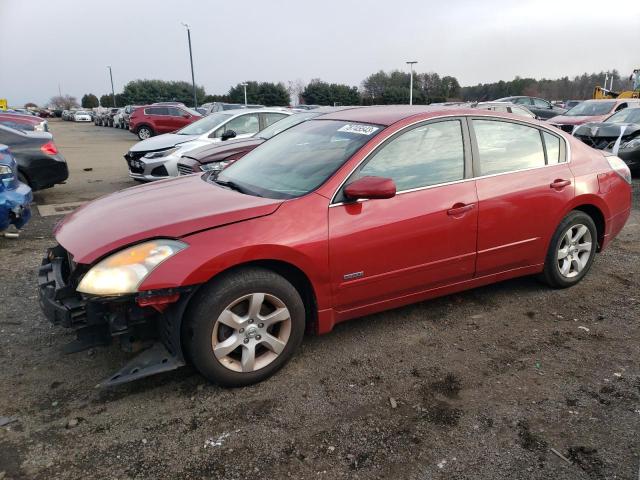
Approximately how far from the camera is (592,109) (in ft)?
49.0

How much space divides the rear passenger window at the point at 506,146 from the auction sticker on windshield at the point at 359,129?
854 millimetres

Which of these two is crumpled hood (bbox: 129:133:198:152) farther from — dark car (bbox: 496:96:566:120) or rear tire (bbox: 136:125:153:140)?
dark car (bbox: 496:96:566:120)

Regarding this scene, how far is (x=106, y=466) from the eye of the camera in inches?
94.0

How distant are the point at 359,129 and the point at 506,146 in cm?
122

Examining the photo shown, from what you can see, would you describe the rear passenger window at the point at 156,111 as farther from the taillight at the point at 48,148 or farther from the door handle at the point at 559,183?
the door handle at the point at 559,183

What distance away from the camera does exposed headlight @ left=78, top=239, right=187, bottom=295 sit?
2660 mm

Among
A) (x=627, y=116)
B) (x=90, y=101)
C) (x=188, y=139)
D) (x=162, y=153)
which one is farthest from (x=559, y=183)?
(x=90, y=101)

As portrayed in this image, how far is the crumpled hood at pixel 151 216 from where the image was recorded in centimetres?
284

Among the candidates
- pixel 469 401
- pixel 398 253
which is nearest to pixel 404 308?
pixel 398 253

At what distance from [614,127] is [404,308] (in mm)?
8571

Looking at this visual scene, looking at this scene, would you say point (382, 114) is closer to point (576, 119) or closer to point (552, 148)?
point (552, 148)

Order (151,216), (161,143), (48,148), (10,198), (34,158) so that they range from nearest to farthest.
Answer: (151,216)
(10,198)
(34,158)
(48,148)
(161,143)

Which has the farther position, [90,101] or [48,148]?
[90,101]

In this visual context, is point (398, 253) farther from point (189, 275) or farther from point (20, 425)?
point (20, 425)
